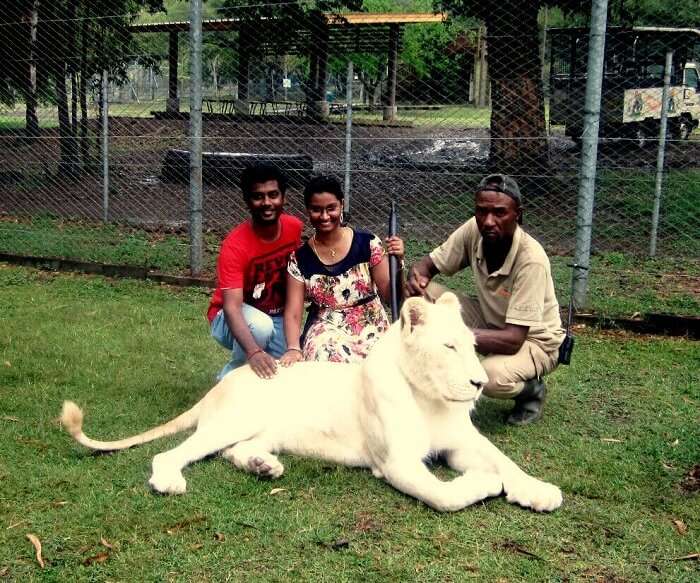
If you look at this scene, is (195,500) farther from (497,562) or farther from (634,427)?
(634,427)

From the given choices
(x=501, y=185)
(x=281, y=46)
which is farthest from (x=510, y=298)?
Answer: (x=281, y=46)

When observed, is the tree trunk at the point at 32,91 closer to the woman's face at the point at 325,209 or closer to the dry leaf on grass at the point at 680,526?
the woman's face at the point at 325,209

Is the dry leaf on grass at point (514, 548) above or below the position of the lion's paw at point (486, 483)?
below

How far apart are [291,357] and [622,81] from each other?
1301 centimetres

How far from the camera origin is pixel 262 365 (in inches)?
171

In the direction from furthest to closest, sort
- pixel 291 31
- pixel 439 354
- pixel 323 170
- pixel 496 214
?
pixel 323 170 → pixel 291 31 → pixel 496 214 → pixel 439 354

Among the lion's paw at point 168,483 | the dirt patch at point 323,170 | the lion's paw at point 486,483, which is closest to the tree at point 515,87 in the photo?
the dirt patch at point 323,170

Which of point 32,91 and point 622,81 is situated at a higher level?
point 622,81

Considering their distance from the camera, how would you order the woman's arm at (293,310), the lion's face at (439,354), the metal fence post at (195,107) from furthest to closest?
the metal fence post at (195,107) < the woman's arm at (293,310) < the lion's face at (439,354)

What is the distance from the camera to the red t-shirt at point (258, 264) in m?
4.87

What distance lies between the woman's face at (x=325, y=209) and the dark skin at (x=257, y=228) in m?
0.28

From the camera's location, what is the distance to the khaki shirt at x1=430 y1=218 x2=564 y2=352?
4.53 meters

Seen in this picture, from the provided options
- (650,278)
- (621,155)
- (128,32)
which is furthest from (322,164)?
(650,278)

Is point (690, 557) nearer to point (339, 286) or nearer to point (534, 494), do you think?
point (534, 494)
